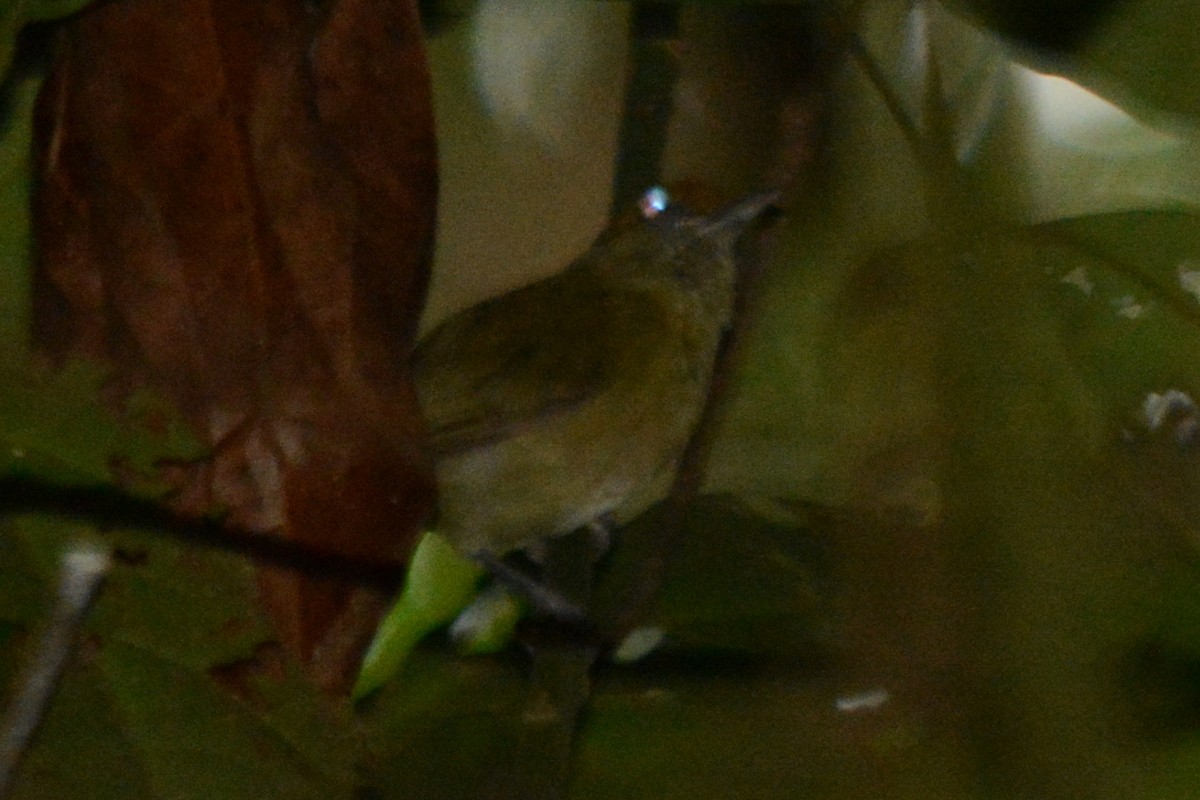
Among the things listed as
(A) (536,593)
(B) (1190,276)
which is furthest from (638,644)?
(B) (1190,276)

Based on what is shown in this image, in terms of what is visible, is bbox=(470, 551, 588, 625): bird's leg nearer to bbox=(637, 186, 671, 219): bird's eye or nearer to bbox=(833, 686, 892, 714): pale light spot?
bbox=(833, 686, 892, 714): pale light spot

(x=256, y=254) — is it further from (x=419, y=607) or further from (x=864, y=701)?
(x=864, y=701)

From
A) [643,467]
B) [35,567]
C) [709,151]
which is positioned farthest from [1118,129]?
[35,567]

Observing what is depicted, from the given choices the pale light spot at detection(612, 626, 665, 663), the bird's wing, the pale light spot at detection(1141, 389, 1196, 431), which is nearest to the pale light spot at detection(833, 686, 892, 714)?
the pale light spot at detection(612, 626, 665, 663)

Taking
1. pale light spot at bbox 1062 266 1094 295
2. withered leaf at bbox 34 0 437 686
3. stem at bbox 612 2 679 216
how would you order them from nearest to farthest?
withered leaf at bbox 34 0 437 686, pale light spot at bbox 1062 266 1094 295, stem at bbox 612 2 679 216

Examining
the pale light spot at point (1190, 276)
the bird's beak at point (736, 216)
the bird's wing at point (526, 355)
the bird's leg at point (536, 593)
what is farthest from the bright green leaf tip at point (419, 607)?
the pale light spot at point (1190, 276)

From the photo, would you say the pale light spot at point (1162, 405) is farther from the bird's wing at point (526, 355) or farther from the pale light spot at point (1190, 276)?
the bird's wing at point (526, 355)
